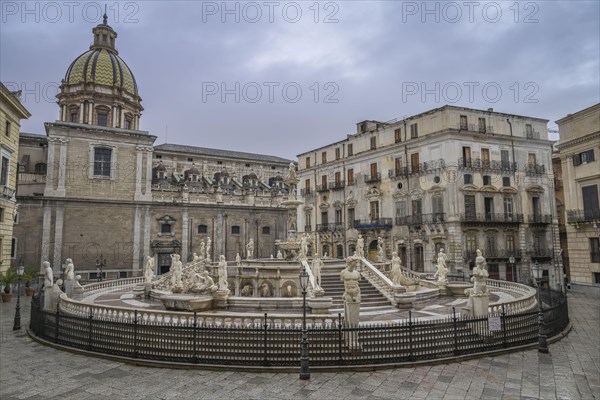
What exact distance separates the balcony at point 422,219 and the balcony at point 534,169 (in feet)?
30.0

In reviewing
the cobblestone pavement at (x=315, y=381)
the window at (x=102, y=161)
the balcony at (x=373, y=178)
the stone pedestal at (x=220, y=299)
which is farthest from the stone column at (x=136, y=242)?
the cobblestone pavement at (x=315, y=381)

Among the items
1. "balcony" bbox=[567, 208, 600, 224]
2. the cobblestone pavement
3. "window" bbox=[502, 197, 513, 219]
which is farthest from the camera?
"window" bbox=[502, 197, 513, 219]

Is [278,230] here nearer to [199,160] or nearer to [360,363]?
[199,160]

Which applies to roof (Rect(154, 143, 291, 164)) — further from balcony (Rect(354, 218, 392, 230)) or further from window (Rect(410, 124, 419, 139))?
window (Rect(410, 124, 419, 139))

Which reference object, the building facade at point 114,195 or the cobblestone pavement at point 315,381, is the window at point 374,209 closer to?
the building facade at point 114,195

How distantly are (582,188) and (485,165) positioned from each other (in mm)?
7130

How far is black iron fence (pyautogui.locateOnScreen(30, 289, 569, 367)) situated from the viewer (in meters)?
10.0

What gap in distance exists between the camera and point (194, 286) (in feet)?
53.7

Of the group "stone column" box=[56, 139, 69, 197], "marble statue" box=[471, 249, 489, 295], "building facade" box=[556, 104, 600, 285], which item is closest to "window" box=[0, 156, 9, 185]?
"stone column" box=[56, 139, 69, 197]

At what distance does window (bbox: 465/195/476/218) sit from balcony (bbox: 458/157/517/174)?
2207mm

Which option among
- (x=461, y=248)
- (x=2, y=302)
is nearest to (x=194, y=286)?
(x=2, y=302)

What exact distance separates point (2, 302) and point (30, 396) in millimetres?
18580

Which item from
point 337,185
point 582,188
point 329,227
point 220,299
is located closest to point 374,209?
point 337,185

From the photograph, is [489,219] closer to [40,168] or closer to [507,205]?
[507,205]
